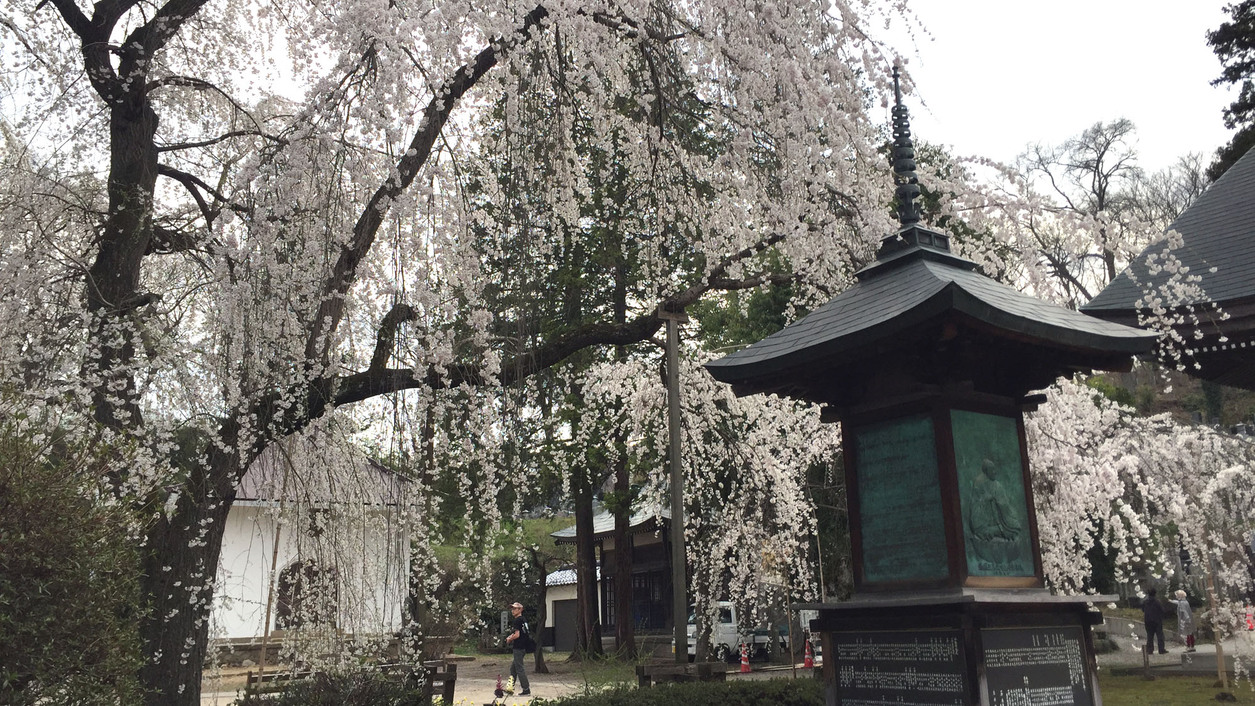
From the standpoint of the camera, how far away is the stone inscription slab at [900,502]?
454 centimetres

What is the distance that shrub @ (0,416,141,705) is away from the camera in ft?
12.6

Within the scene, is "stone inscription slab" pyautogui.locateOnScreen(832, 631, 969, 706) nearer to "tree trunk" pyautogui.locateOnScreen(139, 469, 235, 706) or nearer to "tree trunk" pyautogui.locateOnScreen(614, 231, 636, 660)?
"tree trunk" pyautogui.locateOnScreen(139, 469, 235, 706)

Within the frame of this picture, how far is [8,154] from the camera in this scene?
22.2 feet

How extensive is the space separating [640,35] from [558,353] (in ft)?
8.40

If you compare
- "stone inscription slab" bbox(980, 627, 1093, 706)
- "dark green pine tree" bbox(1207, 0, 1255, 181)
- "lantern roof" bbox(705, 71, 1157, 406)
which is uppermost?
"dark green pine tree" bbox(1207, 0, 1255, 181)

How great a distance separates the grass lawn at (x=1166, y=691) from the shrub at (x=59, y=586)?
10.1 metres

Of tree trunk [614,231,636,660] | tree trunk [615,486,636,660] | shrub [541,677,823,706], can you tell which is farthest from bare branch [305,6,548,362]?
tree trunk [615,486,636,660]

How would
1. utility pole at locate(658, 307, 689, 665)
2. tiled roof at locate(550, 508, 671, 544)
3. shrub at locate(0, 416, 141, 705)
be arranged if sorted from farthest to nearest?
1. tiled roof at locate(550, 508, 671, 544)
2. utility pole at locate(658, 307, 689, 665)
3. shrub at locate(0, 416, 141, 705)

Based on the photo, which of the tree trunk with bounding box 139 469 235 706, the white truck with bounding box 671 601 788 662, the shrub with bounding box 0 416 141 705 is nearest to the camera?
the shrub with bounding box 0 416 141 705

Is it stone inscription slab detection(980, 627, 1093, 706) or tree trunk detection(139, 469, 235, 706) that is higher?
tree trunk detection(139, 469, 235, 706)

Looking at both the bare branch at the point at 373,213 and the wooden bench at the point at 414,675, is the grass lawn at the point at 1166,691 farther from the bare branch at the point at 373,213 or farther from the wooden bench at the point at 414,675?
the bare branch at the point at 373,213

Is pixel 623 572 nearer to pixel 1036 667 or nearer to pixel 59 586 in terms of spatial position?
pixel 1036 667

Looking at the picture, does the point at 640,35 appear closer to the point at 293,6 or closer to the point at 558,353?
the point at 558,353

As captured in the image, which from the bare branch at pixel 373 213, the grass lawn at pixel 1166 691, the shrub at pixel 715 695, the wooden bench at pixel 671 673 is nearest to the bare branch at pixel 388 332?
the bare branch at pixel 373 213
